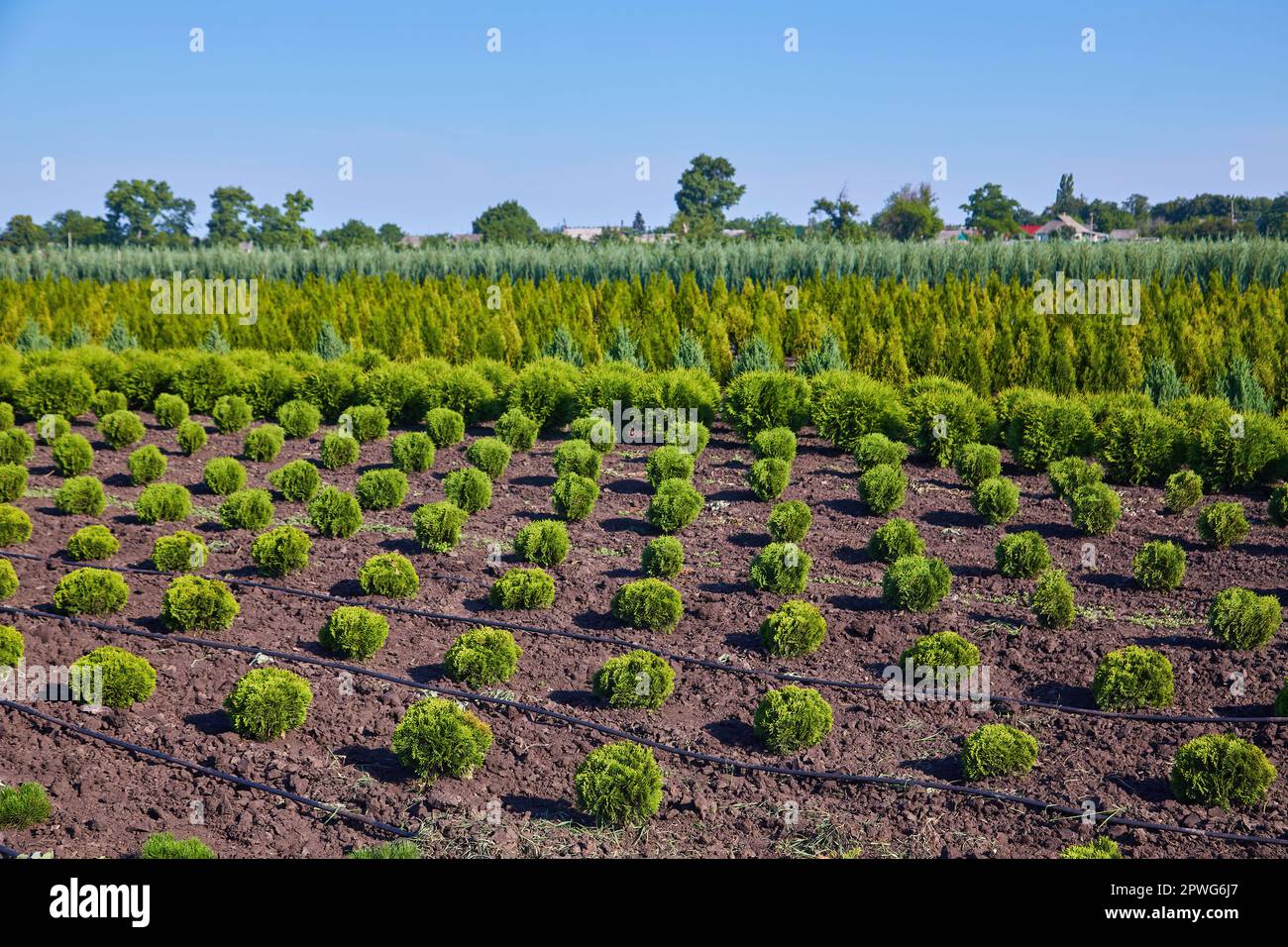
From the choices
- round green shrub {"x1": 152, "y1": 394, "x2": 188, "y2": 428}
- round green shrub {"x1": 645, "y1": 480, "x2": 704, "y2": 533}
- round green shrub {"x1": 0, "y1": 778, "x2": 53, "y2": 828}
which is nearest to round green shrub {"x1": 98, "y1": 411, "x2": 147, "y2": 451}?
round green shrub {"x1": 152, "y1": 394, "x2": 188, "y2": 428}

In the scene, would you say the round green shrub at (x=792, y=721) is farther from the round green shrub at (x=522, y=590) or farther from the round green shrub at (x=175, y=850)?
the round green shrub at (x=175, y=850)

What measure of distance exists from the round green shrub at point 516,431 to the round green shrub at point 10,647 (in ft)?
16.8

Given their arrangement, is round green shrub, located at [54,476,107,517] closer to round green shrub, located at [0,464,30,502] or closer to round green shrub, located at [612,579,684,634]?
round green shrub, located at [0,464,30,502]

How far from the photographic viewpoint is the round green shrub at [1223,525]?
25.3 ft

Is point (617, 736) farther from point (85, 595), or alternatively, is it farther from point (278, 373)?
point (278, 373)

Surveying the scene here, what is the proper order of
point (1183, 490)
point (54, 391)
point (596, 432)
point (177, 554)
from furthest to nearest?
point (54, 391), point (596, 432), point (1183, 490), point (177, 554)

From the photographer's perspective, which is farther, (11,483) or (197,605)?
(11,483)

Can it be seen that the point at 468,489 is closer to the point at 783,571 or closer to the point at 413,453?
the point at 413,453

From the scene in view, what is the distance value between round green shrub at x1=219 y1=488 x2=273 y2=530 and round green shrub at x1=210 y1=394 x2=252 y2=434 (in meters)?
3.40

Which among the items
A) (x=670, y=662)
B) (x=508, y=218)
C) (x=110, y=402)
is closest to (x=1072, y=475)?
(x=670, y=662)

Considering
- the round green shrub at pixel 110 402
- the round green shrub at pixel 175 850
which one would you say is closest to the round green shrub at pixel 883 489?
the round green shrub at pixel 175 850

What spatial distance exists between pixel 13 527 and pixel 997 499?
7.09 meters

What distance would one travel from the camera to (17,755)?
526 centimetres

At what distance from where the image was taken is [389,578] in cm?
708
